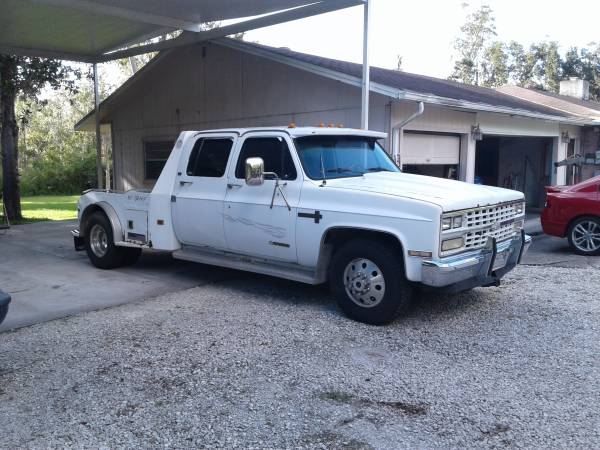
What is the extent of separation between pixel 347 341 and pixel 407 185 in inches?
72.9

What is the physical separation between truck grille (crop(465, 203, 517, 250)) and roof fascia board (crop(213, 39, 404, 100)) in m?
4.01

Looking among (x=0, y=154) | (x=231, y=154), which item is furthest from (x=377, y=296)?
(x=0, y=154)

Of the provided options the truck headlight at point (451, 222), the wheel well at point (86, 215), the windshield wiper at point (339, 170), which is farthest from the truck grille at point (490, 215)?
the wheel well at point (86, 215)

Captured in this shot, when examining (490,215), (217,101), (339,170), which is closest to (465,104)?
(339,170)

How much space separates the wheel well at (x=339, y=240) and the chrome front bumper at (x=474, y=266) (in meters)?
0.49

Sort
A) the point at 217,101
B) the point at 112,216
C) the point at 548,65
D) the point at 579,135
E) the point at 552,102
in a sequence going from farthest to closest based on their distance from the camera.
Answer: the point at 548,65 < the point at 552,102 < the point at 579,135 < the point at 217,101 < the point at 112,216

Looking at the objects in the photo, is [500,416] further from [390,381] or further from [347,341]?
[347,341]

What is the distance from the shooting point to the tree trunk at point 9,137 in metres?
15.3

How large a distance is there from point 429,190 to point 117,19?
8878 millimetres

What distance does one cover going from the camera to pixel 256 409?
162 inches

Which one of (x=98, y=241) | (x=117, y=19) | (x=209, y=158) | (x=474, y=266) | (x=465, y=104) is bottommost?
(x=98, y=241)

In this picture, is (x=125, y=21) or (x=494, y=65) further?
(x=494, y=65)

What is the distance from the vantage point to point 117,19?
39.3 feet

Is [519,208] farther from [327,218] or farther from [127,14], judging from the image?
[127,14]
